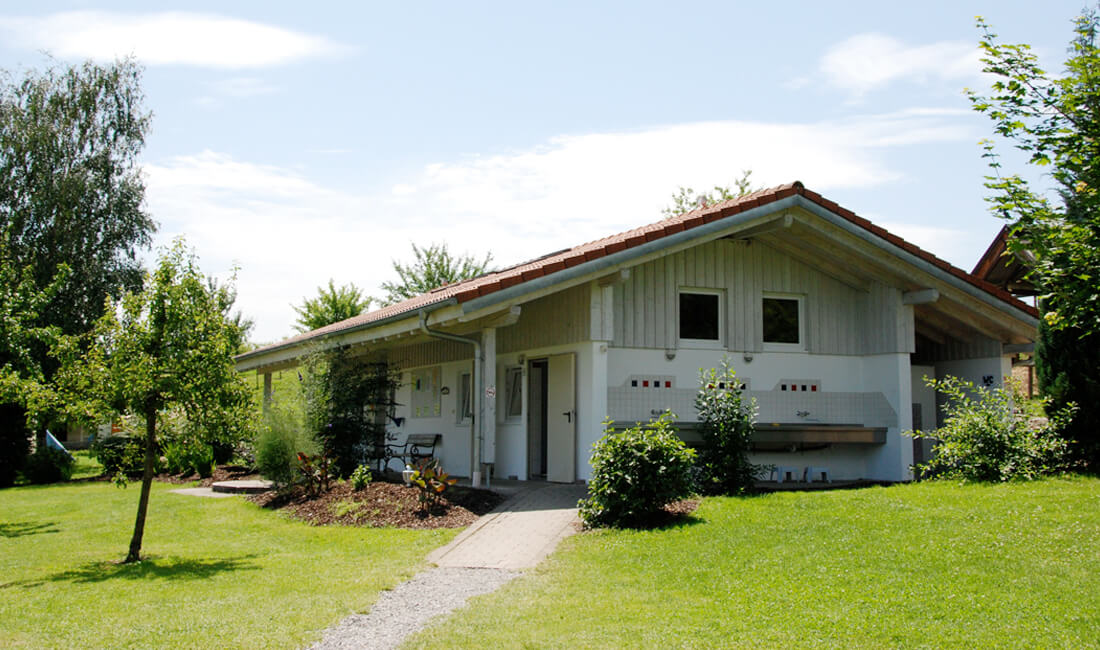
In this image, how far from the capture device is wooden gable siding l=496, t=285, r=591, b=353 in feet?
46.3

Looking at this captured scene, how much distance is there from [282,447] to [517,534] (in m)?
5.96

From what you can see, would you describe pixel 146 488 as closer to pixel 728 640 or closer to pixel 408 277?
pixel 728 640

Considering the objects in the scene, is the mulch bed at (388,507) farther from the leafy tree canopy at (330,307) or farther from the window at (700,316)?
the leafy tree canopy at (330,307)

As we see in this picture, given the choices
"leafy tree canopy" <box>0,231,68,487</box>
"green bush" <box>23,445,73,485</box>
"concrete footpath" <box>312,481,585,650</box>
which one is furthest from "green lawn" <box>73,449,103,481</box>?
"concrete footpath" <box>312,481,585,650</box>

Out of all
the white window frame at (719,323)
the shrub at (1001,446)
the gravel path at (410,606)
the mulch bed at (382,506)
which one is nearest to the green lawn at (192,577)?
the gravel path at (410,606)

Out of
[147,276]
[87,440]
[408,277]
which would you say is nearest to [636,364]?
[147,276]

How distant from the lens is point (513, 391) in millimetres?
16266

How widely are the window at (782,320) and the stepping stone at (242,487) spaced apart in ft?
30.1

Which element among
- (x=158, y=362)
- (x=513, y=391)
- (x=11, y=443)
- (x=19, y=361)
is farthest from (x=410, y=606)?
(x=11, y=443)

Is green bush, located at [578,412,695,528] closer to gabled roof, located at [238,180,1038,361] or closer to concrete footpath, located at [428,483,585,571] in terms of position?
concrete footpath, located at [428,483,585,571]

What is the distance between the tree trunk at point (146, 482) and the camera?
1062 cm

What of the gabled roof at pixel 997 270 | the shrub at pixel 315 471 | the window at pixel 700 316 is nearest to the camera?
the shrub at pixel 315 471

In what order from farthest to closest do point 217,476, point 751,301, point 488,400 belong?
point 217,476 → point 751,301 → point 488,400

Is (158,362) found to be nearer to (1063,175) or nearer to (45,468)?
(1063,175)
